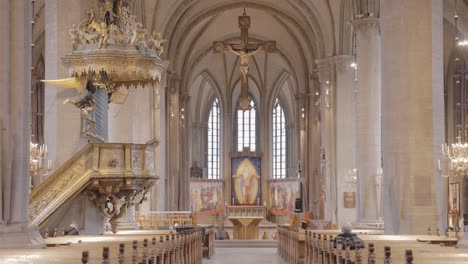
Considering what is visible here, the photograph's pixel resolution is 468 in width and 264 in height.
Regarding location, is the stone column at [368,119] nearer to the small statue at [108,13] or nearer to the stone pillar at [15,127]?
the small statue at [108,13]

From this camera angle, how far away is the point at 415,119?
20.7 m

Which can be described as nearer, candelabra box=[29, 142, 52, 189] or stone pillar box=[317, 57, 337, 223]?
candelabra box=[29, 142, 52, 189]

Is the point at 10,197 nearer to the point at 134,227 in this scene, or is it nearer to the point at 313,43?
the point at 134,227

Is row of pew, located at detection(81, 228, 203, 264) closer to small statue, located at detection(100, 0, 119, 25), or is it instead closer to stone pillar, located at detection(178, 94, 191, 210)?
small statue, located at detection(100, 0, 119, 25)

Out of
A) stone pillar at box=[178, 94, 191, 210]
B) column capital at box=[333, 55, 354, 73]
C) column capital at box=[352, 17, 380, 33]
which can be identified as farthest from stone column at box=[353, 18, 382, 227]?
stone pillar at box=[178, 94, 191, 210]

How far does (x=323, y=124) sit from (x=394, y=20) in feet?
56.1

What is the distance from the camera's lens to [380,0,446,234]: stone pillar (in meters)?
20.4

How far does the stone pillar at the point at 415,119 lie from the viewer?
20438mm

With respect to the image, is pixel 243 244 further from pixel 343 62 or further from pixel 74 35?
pixel 74 35

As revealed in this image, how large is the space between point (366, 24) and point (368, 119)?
3.03 meters

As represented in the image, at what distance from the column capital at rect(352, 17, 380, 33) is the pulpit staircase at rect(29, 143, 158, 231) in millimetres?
10823

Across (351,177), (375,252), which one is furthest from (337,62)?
(375,252)

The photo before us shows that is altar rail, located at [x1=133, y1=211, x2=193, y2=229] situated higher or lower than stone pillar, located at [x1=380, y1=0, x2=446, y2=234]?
lower

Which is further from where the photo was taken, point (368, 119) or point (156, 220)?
point (156, 220)
